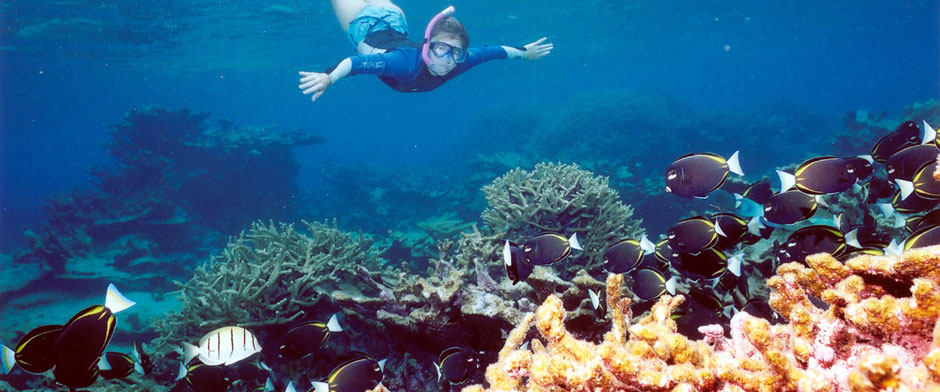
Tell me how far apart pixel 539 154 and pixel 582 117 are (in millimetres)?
5421

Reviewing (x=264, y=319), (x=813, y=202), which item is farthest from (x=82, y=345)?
(x=813, y=202)

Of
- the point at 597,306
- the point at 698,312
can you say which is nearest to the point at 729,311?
the point at 698,312

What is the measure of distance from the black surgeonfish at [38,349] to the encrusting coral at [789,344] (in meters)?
2.34

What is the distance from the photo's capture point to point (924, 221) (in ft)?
10.2

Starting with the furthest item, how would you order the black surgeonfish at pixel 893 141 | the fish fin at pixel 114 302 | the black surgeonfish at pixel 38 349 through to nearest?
1. the black surgeonfish at pixel 893 141
2. the black surgeonfish at pixel 38 349
3. the fish fin at pixel 114 302

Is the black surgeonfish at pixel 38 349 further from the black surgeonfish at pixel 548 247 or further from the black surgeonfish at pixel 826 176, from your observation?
the black surgeonfish at pixel 826 176

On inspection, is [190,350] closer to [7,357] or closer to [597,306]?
[7,357]

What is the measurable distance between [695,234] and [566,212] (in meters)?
2.73

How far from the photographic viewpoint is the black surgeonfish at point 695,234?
10.2ft

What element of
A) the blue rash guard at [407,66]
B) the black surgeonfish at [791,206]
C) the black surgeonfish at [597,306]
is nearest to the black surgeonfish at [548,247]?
the black surgeonfish at [597,306]

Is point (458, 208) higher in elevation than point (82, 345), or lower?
lower

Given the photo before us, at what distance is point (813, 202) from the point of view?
316cm

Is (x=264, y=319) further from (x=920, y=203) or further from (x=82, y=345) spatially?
(x=920, y=203)

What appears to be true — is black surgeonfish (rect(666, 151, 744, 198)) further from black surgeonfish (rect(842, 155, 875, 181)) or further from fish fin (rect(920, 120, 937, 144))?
fish fin (rect(920, 120, 937, 144))
